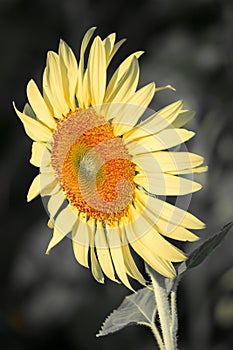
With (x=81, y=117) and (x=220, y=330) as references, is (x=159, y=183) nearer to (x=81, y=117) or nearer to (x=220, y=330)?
(x=81, y=117)

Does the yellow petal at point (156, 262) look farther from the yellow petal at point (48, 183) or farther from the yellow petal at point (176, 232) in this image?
the yellow petal at point (48, 183)

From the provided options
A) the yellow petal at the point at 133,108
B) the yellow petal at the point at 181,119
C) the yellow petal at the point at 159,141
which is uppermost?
the yellow petal at the point at 133,108

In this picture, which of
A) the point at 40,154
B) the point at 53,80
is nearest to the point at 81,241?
the point at 40,154

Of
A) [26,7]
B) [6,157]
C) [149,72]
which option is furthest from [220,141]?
[26,7]

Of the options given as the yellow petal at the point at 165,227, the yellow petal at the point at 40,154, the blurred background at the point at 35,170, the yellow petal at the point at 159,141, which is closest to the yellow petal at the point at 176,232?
the yellow petal at the point at 165,227

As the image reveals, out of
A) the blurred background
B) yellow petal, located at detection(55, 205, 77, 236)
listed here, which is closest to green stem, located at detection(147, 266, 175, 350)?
yellow petal, located at detection(55, 205, 77, 236)

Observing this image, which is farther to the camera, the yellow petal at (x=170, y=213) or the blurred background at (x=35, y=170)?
the blurred background at (x=35, y=170)

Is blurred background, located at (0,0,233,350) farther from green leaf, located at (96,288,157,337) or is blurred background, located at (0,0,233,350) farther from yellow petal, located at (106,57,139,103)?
yellow petal, located at (106,57,139,103)
